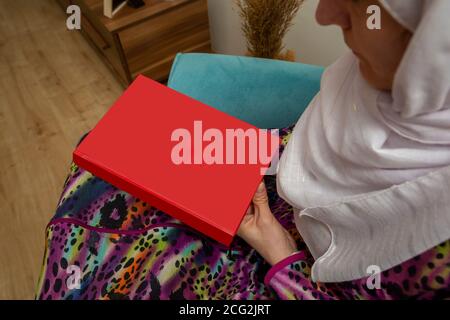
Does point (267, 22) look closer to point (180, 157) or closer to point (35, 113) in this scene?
point (180, 157)

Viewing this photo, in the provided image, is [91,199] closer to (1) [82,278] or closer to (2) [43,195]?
(1) [82,278]

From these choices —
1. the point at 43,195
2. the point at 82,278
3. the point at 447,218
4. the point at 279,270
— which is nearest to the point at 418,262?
the point at 447,218

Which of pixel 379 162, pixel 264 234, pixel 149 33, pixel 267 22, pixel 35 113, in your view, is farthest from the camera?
pixel 35 113

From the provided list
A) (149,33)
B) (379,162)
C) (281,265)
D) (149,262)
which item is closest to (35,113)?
(149,33)

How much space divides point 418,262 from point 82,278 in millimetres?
588

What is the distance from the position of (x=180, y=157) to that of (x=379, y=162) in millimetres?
342

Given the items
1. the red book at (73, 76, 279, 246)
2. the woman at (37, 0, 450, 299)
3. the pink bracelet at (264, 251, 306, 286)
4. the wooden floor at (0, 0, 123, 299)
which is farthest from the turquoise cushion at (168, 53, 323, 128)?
the wooden floor at (0, 0, 123, 299)

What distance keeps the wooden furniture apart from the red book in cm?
67

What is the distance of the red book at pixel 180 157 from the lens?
0.59m

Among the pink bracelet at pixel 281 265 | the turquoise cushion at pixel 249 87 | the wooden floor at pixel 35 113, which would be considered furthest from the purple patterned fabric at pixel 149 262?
the wooden floor at pixel 35 113

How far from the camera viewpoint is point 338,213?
20.6 inches

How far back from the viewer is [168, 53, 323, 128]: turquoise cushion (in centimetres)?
92
